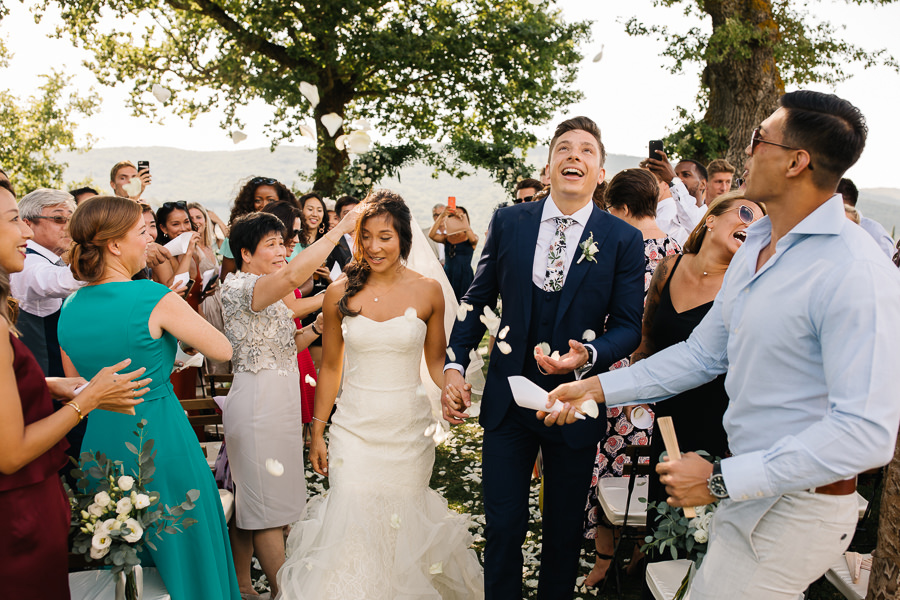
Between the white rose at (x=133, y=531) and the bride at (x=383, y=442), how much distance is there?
3.35ft

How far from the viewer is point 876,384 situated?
62.4 inches

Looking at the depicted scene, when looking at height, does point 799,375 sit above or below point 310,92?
below

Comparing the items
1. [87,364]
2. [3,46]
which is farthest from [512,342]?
[3,46]

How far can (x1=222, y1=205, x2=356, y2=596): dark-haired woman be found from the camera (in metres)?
3.57

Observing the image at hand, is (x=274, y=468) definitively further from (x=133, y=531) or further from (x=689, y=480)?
(x=689, y=480)

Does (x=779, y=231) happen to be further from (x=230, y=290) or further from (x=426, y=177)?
(x=426, y=177)

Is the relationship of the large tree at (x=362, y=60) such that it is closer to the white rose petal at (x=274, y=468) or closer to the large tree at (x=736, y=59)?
the large tree at (x=736, y=59)

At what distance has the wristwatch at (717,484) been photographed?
5.93ft

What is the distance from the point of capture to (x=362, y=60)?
1352cm

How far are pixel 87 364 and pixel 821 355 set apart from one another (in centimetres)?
267

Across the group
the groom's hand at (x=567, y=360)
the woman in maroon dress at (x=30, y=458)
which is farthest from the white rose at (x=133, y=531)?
the groom's hand at (x=567, y=360)

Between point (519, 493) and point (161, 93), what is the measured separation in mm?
12713

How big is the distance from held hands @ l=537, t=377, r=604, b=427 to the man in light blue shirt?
501mm

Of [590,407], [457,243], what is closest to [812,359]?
[590,407]
